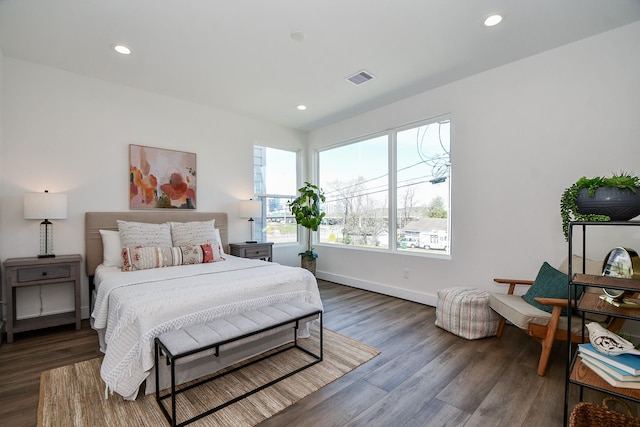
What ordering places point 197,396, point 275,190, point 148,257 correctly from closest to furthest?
point 197,396
point 148,257
point 275,190

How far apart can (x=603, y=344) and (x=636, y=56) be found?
2.59m

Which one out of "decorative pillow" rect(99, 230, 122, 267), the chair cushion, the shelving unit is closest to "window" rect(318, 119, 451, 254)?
the chair cushion

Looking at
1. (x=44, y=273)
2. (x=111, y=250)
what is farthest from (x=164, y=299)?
(x=44, y=273)

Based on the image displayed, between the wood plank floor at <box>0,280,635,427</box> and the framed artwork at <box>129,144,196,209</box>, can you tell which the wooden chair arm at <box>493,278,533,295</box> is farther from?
the framed artwork at <box>129,144,196,209</box>

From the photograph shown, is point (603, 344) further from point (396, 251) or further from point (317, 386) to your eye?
point (396, 251)

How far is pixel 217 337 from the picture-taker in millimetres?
1886

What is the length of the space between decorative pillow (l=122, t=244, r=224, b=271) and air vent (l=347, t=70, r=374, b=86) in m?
2.65

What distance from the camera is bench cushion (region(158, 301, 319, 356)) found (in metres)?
1.79

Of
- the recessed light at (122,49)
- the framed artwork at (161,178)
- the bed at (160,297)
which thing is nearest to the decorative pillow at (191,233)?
the bed at (160,297)

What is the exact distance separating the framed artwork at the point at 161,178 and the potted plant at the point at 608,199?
4.20 m

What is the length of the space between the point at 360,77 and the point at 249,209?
7.92ft

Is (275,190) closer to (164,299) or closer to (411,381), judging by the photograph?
(164,299)

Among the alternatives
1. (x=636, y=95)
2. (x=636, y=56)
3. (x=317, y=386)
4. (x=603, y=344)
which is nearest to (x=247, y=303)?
(x=317, y=386)

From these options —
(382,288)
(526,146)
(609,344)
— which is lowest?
(382,288)
